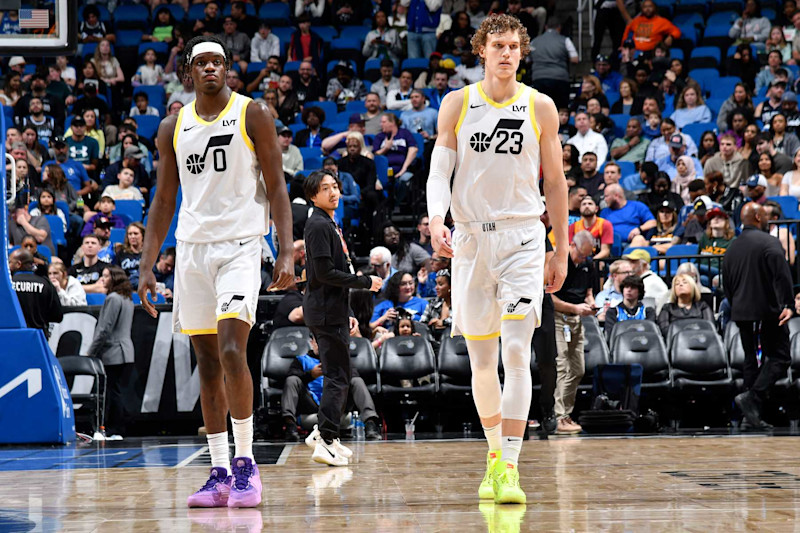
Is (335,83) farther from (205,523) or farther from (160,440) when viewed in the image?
(205,523)

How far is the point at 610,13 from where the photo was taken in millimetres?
18828

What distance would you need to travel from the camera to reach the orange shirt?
17797 millimetres

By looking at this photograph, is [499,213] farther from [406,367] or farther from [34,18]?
[406,367]

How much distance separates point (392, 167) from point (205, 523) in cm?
1131

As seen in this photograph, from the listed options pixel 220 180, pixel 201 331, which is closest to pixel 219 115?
pixel 220 180

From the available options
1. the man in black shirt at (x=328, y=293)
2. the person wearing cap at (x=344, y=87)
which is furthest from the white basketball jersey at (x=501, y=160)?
the person wearing cap at (x=344, y=87)

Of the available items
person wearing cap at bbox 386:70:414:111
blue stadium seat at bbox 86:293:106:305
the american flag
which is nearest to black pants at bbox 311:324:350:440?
the american flag

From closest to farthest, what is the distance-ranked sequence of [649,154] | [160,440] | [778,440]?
[778,440] < [160,440] < [649,154]

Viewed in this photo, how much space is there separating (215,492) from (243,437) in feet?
0.87

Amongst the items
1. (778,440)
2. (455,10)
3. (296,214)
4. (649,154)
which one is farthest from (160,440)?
(455,10)

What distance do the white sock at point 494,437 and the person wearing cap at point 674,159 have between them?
33.7ft

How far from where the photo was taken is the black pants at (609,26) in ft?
61.5

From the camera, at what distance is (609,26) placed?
18.9m

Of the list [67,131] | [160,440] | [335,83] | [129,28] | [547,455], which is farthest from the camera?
[129,28]
